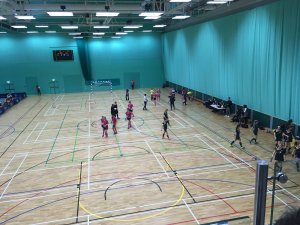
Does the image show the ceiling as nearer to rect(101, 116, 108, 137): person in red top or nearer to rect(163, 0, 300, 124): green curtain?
rect(163, 0, 300, 124): green curtain

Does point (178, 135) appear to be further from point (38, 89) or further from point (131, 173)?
point (38, 89)

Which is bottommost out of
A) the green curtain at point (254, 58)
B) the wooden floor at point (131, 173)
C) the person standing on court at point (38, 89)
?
the wooden floor at point (131, 173)

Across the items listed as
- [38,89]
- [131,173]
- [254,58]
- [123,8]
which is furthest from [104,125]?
[38,89]

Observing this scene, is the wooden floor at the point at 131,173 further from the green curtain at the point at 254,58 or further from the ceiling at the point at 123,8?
the ceiling at the point at 123,8

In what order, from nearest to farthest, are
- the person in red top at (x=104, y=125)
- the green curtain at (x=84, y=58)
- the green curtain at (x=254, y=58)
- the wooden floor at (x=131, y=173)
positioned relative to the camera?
the wooden floor at (x=131, y=173) → the green curtain at (x=254, y=58) → the person in red top at (x=104, y=125) → the green curtain at (x=84, y=58)

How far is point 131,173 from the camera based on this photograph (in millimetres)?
12492

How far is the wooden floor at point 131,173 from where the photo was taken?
9445 millimetres

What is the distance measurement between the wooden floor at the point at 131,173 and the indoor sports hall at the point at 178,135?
0.21ft

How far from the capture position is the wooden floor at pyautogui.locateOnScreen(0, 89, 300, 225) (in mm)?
9445

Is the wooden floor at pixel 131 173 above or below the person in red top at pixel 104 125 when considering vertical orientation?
below

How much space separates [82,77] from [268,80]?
28.2 meters

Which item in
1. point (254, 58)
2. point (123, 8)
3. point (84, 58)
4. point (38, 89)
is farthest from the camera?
point (84, 58)

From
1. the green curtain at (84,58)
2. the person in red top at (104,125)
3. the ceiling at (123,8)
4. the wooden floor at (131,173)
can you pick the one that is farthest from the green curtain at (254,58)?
the green curtain at (84,58)

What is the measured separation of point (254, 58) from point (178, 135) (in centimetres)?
744
